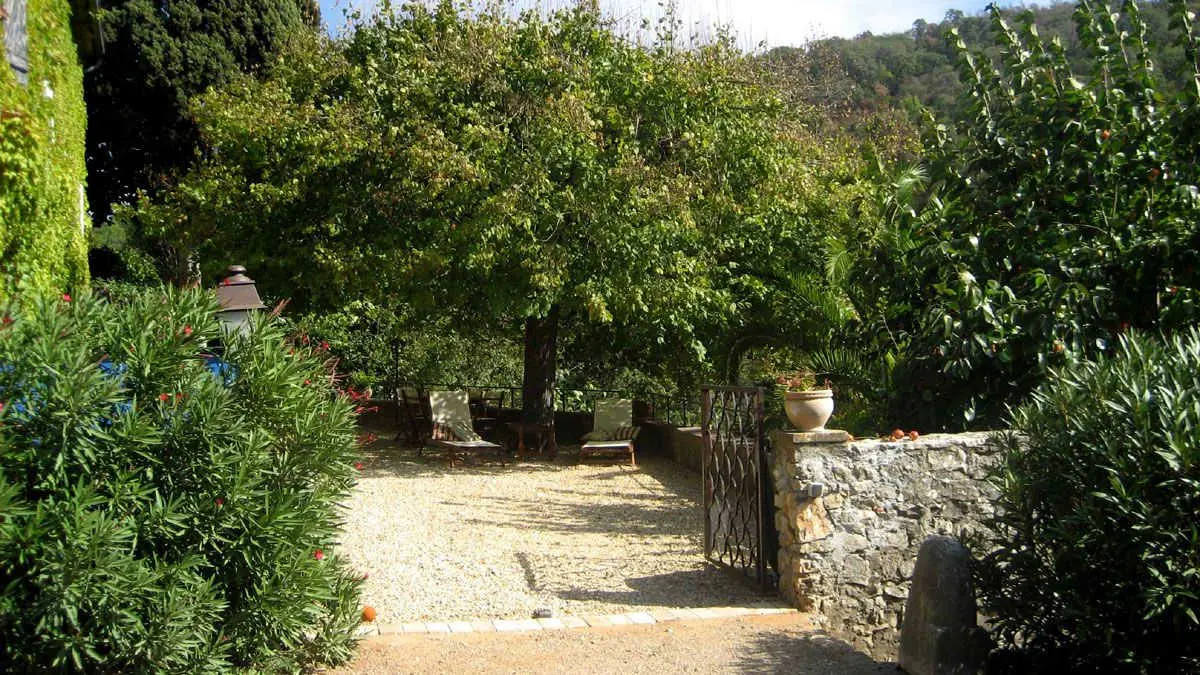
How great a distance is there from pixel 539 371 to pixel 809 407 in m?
8.22

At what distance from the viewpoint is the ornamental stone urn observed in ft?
19.7

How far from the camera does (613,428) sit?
13.3 meters

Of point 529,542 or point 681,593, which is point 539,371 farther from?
point 681,593

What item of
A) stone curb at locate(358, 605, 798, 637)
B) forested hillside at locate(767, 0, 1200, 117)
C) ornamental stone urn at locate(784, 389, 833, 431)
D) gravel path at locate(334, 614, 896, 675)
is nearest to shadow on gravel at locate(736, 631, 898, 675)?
gravel path at locate(334, 614, 896, 675)

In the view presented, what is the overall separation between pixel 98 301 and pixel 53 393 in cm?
71

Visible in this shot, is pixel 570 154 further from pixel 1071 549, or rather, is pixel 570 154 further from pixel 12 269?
pixel 1071 549

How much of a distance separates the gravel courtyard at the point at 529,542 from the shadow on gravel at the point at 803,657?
868mm

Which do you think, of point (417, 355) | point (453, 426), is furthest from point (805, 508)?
point (417, 355)

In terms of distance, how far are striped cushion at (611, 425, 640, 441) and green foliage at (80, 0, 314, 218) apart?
379 inches

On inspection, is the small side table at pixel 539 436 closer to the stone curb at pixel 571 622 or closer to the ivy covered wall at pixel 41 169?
the ivy covered wall at pixel 41 169

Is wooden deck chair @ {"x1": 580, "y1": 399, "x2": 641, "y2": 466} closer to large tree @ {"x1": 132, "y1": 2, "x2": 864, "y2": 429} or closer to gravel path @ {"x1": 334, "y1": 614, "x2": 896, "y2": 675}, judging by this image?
large tree @ {"x1": 132, "y1": 2, "x2": 864, "y2": 429}

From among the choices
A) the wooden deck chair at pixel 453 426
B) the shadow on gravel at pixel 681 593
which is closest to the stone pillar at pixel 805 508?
the shadow on gravel at pixel 681 593

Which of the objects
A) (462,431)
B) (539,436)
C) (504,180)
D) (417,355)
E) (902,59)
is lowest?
(539,436)

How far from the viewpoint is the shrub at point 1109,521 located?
389cm
